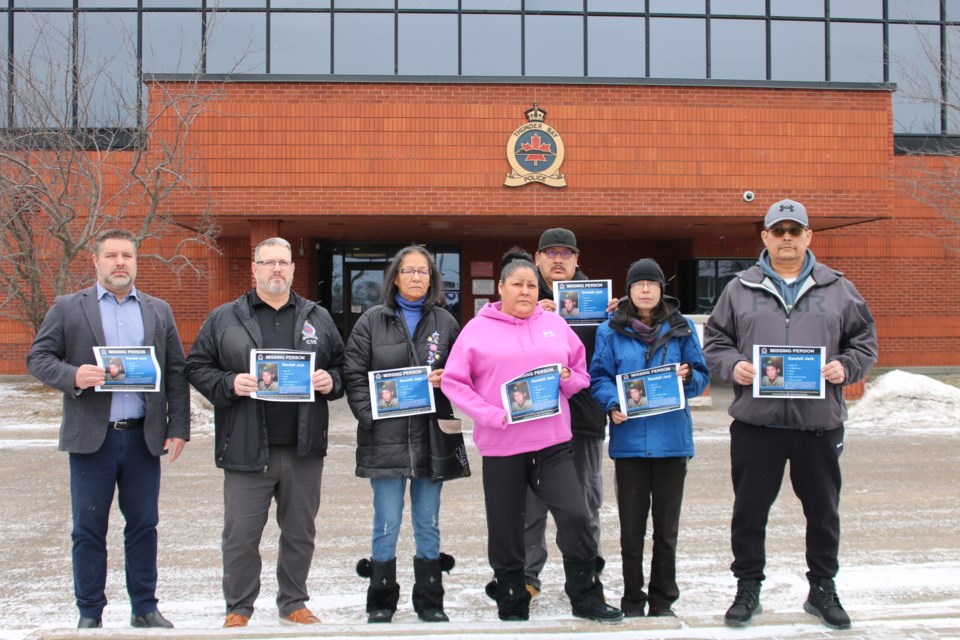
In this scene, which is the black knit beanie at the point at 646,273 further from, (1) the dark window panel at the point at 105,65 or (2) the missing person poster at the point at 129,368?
(1) the dark window panel at the point at 105,65

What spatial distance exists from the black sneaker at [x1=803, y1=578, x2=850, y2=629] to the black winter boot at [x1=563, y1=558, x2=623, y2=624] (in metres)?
1.00

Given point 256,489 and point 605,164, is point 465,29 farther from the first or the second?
point 256,489

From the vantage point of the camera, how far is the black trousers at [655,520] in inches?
163

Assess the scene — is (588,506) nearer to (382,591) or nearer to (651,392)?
(651,392)

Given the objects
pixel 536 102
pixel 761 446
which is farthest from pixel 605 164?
pixel 761 446

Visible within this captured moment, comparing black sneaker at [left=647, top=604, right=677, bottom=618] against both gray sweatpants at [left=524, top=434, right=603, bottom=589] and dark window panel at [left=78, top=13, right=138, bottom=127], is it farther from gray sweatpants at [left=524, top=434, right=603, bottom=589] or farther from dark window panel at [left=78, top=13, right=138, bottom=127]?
dark window panel at [left=78, top=13, right=138, bottom=127]

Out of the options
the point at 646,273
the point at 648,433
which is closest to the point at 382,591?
the point at 648,433

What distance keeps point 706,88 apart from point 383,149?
619 cm

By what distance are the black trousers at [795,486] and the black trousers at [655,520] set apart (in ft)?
1.11

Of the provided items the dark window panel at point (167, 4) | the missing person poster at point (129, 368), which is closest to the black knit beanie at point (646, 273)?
the missing person poster at point (129, 368)

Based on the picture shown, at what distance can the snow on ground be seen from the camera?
3.81 metres

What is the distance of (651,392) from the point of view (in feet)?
13.6

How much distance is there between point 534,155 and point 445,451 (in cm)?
1075

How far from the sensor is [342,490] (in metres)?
7.50
